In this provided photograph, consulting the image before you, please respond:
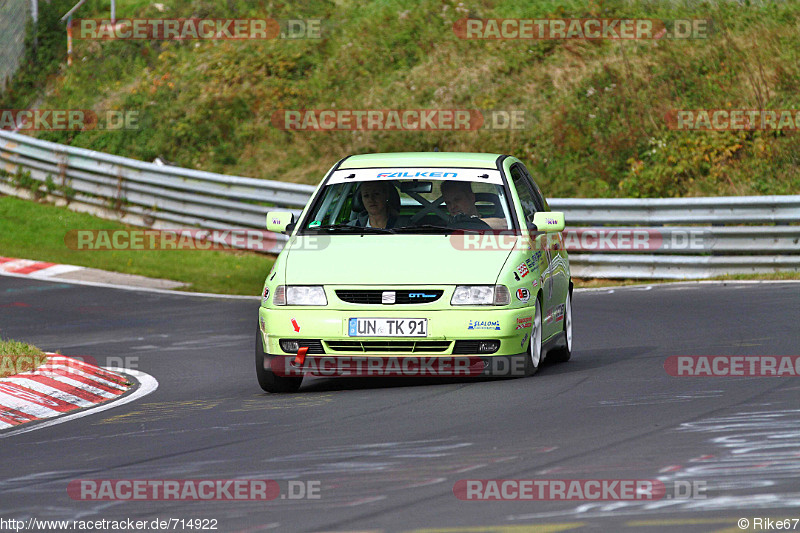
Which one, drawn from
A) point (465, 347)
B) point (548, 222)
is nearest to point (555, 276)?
point (548, 222)

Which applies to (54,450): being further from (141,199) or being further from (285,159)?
(285,159)

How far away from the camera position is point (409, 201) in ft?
33.3

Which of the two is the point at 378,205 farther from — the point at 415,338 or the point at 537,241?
the point at 415,338

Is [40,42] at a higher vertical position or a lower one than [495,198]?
higher

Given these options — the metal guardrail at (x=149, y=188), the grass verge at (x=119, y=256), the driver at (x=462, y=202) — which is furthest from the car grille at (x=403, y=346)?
the metal guardrail at (x=149, y=188)

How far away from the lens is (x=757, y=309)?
44.8 ft

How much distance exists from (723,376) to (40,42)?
82.2ft

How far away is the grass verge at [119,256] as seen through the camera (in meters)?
19.0

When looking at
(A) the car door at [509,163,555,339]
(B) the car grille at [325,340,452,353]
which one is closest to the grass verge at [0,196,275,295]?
(A) the car door at [509,163,555,339]

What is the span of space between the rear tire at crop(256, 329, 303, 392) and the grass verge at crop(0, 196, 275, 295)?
839cm

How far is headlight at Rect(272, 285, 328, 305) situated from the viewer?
29.1 ft

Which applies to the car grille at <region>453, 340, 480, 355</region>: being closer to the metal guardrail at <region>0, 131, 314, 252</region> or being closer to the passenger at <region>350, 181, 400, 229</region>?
the passenger at <region>350, 181, 400, 229</region>

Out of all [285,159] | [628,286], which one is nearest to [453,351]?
[628,286]

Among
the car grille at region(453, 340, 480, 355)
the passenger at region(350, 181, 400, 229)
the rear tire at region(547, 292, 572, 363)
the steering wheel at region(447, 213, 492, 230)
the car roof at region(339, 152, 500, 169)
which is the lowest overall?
the rear tire at region(547, 292, 572, 363)
